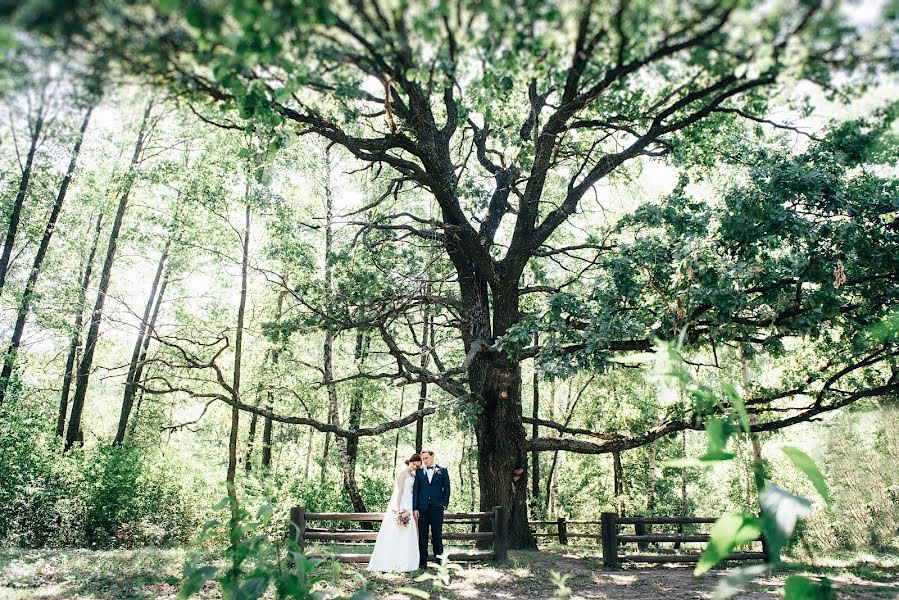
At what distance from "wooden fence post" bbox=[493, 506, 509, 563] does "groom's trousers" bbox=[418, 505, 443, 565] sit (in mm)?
1119

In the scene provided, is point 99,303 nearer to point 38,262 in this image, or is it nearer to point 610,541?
point 38,262

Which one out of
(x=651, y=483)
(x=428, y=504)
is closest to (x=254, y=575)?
(x=428, y=504)

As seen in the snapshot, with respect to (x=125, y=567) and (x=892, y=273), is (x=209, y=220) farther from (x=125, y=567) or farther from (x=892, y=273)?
(x=892, y=273)

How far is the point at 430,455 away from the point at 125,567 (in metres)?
4.61

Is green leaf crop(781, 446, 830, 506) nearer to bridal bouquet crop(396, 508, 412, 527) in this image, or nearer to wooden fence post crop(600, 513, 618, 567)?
bridal bouquet crop(396, 508, 412, 527)

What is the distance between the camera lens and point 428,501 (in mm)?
8750

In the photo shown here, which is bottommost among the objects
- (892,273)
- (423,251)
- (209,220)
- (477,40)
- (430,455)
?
(430,455)

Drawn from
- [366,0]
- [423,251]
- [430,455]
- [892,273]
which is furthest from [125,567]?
[892,273]

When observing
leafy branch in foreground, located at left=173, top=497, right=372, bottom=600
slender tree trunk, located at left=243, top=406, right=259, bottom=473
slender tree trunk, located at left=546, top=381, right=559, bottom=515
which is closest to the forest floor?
leafy branch in foreground, located at left=173, top=497, right=372, bottom=600

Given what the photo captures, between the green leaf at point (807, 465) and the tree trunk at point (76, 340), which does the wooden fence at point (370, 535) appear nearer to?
the green leaf at point (807, 465)

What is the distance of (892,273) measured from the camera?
24.2ft

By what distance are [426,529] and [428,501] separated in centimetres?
42

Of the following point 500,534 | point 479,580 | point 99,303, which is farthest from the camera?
point 99,303

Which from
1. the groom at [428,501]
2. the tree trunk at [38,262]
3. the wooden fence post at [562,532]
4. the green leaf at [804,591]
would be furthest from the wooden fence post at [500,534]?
the tree trunk at [38,262]
